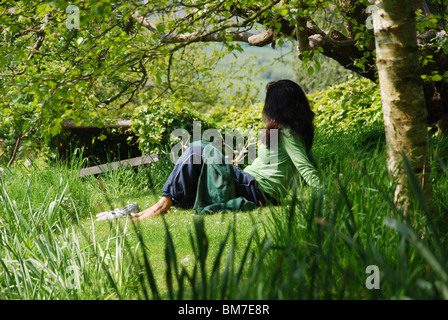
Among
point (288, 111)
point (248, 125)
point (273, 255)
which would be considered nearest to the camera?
point (273, 255)

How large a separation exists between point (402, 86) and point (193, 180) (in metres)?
2.41

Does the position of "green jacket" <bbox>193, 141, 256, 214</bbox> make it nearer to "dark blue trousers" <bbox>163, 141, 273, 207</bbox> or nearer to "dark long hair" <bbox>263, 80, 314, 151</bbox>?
"dark blue trousers" <bbox>163, 141, 273, 207</bbox>

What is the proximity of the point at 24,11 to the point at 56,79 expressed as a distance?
37.6 inches

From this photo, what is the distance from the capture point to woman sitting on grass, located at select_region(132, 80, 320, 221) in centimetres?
403

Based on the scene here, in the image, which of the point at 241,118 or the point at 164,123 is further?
the point at 241,118

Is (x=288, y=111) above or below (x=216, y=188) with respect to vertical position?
above

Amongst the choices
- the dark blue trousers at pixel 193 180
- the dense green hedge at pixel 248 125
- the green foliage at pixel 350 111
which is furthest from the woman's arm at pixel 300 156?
the dense green hedge at pixel 248 125

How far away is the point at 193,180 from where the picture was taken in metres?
4.34

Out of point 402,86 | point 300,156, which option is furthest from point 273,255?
point 300,156

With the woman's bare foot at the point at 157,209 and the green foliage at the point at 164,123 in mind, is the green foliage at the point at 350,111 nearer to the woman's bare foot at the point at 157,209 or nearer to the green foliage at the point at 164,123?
the green foliage at the point at 164,123

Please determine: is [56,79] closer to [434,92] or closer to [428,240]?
[428,240]

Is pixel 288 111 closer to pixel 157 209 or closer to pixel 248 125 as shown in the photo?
pixel 157 209

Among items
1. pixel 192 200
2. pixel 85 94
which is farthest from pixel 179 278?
pixel 192 200

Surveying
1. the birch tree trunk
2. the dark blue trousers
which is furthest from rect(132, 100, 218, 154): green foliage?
→ the birch tree trunk
